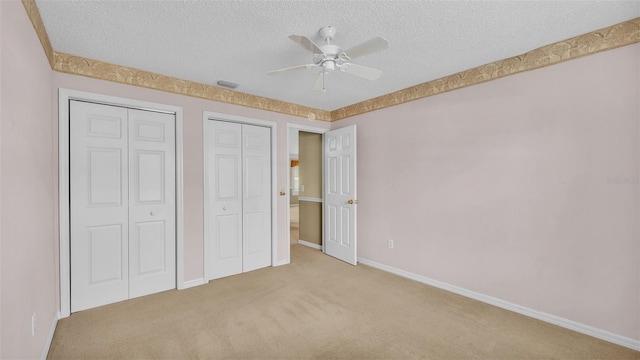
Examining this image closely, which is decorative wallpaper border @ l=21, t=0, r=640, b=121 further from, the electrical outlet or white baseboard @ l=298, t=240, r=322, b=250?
white baseboard @ l=298, t=240, r=322, b=250

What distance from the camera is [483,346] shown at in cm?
216

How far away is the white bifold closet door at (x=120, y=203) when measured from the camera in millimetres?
2701

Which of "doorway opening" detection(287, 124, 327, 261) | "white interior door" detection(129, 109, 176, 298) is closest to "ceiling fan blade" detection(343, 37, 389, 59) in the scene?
"white interior door" detection(129, 109, 176, 298)

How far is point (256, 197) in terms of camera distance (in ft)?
13.0

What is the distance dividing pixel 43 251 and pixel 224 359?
1586 mm

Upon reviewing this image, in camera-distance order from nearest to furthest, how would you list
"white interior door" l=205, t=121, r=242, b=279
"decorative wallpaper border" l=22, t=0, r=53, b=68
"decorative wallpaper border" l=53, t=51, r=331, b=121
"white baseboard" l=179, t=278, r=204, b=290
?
"decorative wallpaper border" l=22, t=0, r=53, b=68 < "decorative wallpaper border" l=53, t=51, r=331, b=121 < "white baseboard" l=179, t=278, r=204, b=290 < "white interior door" l=205, t=121, r=242, b=279

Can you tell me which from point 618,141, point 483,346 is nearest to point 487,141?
point 618,141

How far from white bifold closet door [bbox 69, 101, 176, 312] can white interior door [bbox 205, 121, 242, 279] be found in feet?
1.46

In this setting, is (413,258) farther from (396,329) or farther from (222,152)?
(222,152)

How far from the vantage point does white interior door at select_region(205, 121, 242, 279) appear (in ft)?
11.6

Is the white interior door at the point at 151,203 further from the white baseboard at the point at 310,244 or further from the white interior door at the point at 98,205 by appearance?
the white baseboard at the point at 310,244

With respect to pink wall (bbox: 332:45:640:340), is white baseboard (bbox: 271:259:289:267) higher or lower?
lower

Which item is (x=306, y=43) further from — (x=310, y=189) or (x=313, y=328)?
(x=310, y=189)

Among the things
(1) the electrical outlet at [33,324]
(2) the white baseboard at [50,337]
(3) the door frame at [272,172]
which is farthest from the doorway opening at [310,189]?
(1) the electrical outlet at [33,324]
